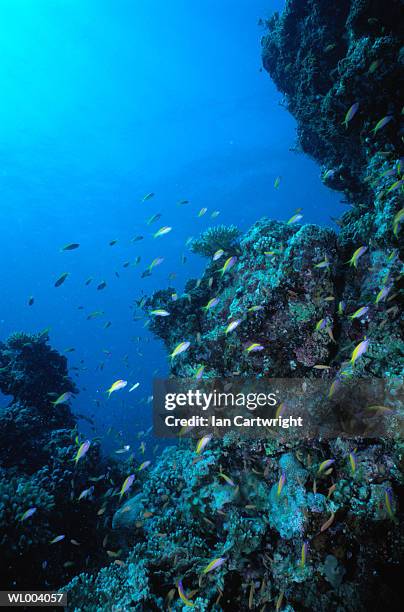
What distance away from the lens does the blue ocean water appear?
1422 inches

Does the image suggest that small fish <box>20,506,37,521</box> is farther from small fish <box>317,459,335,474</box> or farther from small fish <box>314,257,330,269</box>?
small fish <box>314,257,330,269</box>

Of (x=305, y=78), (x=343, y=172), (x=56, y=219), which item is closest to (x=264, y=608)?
(x=343, y=172)

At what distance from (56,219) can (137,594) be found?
208 ft

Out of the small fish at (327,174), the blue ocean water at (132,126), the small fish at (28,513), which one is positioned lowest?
the small fish at (28,513)

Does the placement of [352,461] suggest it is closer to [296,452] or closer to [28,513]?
[296,452]

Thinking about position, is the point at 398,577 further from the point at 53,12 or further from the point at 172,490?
the point at 53,12

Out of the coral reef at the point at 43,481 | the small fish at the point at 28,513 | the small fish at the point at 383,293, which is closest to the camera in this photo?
the small fish at the point at 383,293

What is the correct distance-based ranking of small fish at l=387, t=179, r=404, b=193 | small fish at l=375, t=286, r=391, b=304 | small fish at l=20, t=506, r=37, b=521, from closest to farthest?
1. small fish at l=375, t=286, r=391, b=304
2. small fish at l=387, t=179, r=404, b=193
3. small fish at l=20, t=506, r=37, b=521

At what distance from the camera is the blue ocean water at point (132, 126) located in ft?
119

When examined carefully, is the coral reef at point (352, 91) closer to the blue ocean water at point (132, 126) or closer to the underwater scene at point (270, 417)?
the underwater scene at point (270, 417)

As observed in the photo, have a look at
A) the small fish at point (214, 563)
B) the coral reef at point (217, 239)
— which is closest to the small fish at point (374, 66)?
the coral reef at point (217, 239)

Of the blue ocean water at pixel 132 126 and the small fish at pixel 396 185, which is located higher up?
the blue ocean water at pixel 132 126

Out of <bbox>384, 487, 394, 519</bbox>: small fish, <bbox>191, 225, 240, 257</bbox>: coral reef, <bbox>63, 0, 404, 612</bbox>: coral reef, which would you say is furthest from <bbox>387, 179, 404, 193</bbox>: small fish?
<bbox>384, 487, 394, 519</bbox>: small fish

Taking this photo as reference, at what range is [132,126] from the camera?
154 feet
